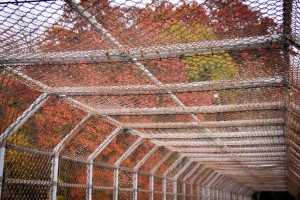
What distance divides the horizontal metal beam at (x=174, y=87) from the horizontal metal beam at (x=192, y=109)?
3.31 ft

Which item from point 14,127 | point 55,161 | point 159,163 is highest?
point 14,127

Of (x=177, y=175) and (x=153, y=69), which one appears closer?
(x=153, y=69)

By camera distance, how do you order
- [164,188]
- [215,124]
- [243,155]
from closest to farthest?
[215,124], [164,188], [243,155]

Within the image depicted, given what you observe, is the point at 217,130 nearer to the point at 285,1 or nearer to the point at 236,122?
the point at 236,122

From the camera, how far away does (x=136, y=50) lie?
385cm

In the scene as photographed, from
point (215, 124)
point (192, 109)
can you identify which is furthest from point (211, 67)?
point (215, 124)

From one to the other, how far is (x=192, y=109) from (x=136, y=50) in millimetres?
2546

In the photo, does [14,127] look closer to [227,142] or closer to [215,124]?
[215,124]

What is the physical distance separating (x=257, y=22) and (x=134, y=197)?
6.09m

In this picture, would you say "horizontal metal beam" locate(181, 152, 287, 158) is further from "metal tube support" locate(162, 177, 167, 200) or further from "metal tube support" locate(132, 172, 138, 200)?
"metal tube support" locate(132, 172, 138, 200)

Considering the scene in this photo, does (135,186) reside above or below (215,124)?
below

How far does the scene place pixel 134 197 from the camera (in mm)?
8508

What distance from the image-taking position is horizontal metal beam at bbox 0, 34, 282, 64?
11.4 feet

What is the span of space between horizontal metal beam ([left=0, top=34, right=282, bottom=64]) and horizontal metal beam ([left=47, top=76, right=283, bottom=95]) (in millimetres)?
1049
